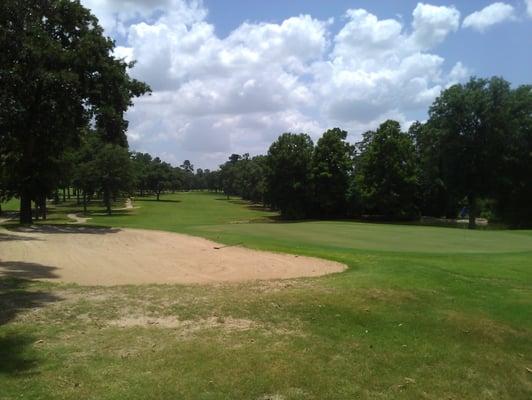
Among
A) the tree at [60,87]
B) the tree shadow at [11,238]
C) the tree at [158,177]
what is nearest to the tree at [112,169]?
the tree at [60,87]

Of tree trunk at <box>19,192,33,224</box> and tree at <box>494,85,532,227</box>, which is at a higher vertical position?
tree at <box>494,85,532,227</box>

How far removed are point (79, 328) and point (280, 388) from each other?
152 inches

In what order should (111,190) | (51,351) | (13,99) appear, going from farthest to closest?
(111,190)
(13,99)
(51,351)

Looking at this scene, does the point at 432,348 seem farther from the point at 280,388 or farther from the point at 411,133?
the point at 411,133

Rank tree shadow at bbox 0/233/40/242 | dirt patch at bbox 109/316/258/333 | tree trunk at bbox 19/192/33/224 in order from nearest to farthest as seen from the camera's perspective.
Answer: dirt patch at bbox 109/316/258/333 → tree shadow at bbox 0/233/40/242 → tree trunk at bbox 19/192/33/224

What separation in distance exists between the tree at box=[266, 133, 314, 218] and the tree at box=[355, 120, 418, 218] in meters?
7.80

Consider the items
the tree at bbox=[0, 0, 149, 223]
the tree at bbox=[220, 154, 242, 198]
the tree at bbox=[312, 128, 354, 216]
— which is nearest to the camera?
the tree at bbox=[0, 0, 149, 223]

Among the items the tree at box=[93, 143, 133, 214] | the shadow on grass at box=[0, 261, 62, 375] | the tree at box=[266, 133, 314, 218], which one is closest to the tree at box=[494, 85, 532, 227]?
the tree at box=[266, 133, 314, 218]

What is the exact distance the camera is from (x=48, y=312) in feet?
31.3

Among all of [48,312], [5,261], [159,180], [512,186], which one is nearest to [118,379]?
[48,312]

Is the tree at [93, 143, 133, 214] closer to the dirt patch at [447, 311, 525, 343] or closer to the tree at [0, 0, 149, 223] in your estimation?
the tree at [0, 0, 149, 223]

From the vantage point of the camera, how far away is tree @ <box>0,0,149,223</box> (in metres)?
26.1

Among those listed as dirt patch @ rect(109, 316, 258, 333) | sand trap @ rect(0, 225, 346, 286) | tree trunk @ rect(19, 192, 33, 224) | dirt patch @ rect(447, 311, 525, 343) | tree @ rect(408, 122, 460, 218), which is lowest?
dirt patch @ rect(447, 311, 525, 343)

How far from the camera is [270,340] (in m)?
8.55
